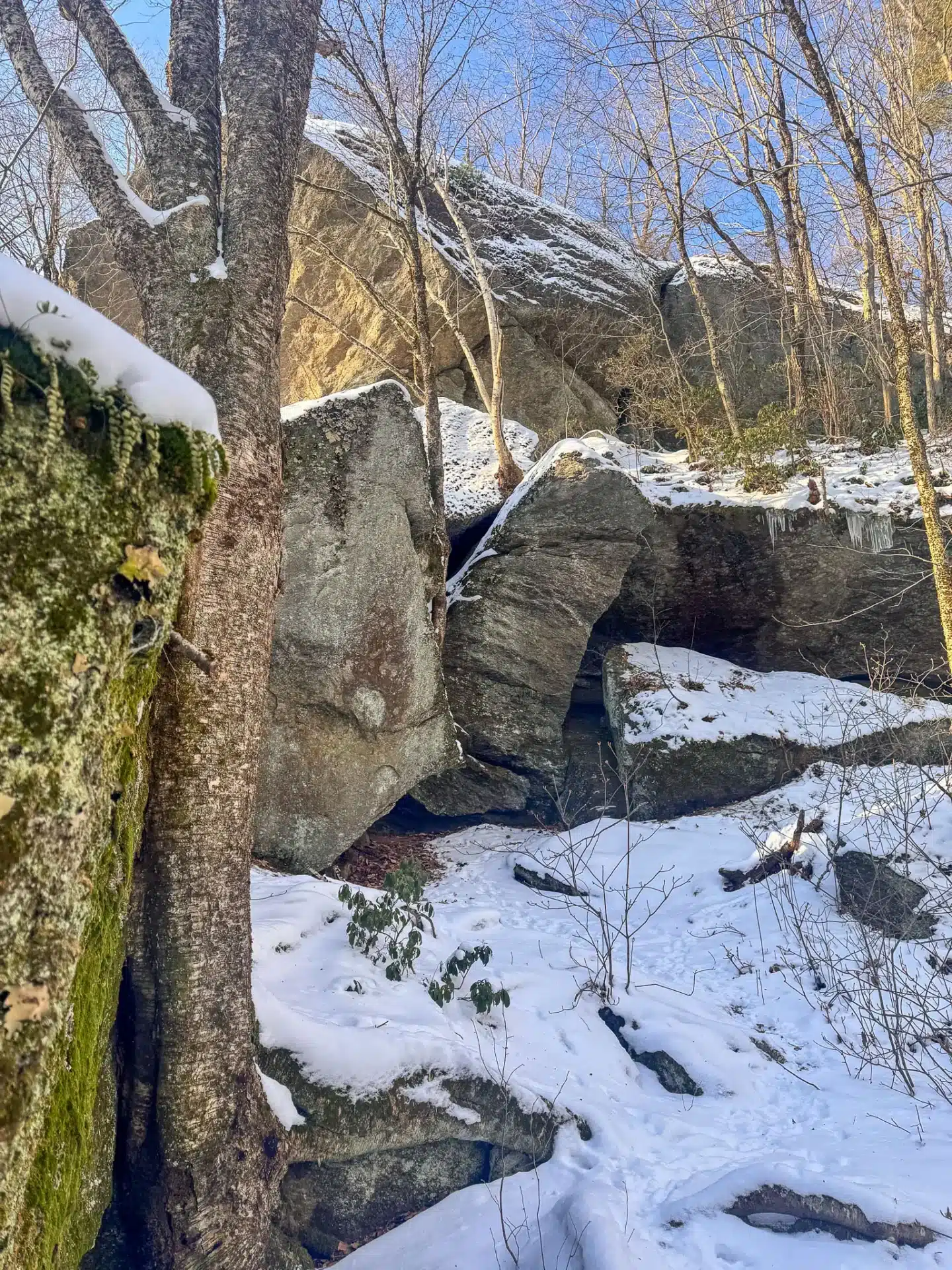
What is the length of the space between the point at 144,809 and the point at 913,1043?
380 cm

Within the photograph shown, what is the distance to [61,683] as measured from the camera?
4.45ft

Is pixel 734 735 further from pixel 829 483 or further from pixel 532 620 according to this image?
pixel 829 483

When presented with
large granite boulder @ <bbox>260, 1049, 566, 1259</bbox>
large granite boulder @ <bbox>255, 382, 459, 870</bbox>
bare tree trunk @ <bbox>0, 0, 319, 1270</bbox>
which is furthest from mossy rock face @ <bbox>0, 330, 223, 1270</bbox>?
large granite boulder @ <bbox>255, 382, 459, 870</bbox>

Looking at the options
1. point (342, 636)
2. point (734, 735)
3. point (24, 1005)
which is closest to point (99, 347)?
point (24, 1005)

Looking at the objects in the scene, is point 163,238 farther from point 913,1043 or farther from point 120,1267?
point 913,1043

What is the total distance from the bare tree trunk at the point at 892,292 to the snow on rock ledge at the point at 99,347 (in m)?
6.97

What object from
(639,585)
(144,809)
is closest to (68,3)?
(144,809)

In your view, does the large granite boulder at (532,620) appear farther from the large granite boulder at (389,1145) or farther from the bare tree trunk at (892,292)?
the large granite boulder at (389,1145)

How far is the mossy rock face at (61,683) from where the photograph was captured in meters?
1.25

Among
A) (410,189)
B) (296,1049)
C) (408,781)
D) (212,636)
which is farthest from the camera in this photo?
(410,189)

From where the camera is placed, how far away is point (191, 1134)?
8.04 feet

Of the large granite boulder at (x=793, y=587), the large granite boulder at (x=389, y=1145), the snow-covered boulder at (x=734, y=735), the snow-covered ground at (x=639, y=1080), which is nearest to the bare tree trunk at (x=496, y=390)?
the large granite boulder at (x=793, y=587)

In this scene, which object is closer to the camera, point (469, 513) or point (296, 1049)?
point (296, 1049)

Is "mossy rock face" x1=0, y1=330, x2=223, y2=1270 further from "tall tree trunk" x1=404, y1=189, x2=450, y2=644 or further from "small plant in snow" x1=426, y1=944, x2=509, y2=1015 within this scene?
"tall tree trunk" x1=404, y1=189, x2=450, y2=644
